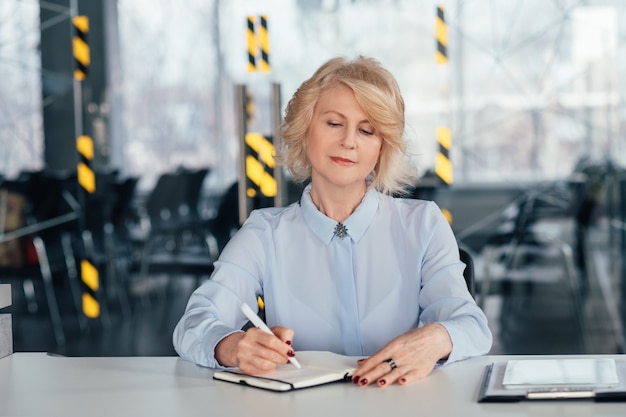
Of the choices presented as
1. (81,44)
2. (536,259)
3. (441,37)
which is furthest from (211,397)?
(81,44)

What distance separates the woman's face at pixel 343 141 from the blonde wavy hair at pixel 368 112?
0.02 meters

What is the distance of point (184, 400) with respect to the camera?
5.21 feet

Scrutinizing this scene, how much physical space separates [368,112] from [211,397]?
0.68 meters

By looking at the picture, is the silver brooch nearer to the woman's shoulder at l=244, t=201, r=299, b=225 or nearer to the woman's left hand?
the woman's shoulder at l=244, t=201, r=299, b=225

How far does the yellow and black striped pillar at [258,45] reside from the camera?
15.0 ft

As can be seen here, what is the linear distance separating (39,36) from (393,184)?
3.13 metres

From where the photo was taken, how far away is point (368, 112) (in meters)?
2.02

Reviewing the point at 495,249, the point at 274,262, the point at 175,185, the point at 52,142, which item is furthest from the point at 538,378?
the point at 52,142

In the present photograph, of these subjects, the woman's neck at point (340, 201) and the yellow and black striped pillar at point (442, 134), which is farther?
the yellow and black striped pillar at point (442, 134)

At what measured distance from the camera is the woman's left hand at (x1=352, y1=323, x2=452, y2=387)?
163 centimetres

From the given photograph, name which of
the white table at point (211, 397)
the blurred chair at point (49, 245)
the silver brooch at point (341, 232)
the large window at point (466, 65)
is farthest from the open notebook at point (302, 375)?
the blurred chair at point (49, 245)

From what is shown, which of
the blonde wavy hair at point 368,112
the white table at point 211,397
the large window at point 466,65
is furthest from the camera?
the large window at point 466,65

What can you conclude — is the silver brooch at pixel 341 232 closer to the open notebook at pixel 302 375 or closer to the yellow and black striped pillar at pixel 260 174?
the open notebook at pixel 302 375

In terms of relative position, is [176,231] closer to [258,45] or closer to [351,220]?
[258,45]
